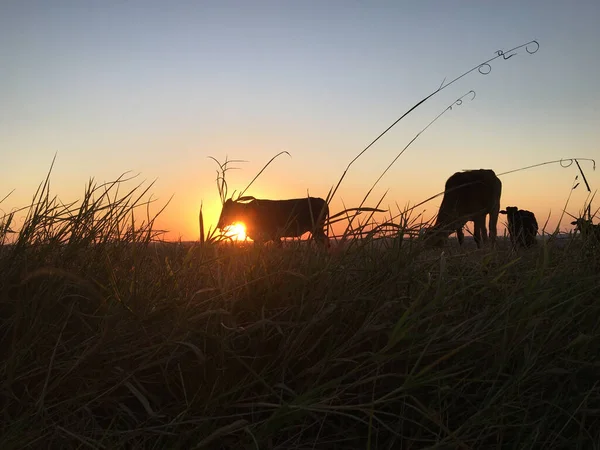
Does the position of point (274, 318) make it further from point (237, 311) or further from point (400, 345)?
point (400, 345)

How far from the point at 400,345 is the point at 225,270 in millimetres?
772

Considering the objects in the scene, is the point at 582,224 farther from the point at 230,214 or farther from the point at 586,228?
the point at 230,214

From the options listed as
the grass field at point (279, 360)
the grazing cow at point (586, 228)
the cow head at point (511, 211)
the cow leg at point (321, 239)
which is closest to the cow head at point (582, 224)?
the grazing cow at point (586, 228)

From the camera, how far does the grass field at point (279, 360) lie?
4.87 ft

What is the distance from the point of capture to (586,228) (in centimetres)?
303

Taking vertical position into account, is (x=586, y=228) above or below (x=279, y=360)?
above

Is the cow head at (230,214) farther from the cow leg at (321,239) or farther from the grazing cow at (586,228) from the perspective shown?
the grazing cow at (586,228)

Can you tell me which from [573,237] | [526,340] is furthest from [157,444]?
[573,237]

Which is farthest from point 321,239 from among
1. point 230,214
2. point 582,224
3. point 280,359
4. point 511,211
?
point 511,211

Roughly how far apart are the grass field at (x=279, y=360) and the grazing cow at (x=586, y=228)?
37.7 inches

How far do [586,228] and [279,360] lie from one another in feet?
6.78

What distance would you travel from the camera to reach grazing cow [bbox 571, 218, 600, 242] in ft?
9.68

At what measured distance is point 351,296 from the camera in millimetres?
1868

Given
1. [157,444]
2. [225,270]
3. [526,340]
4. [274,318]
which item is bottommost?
[157,444]
